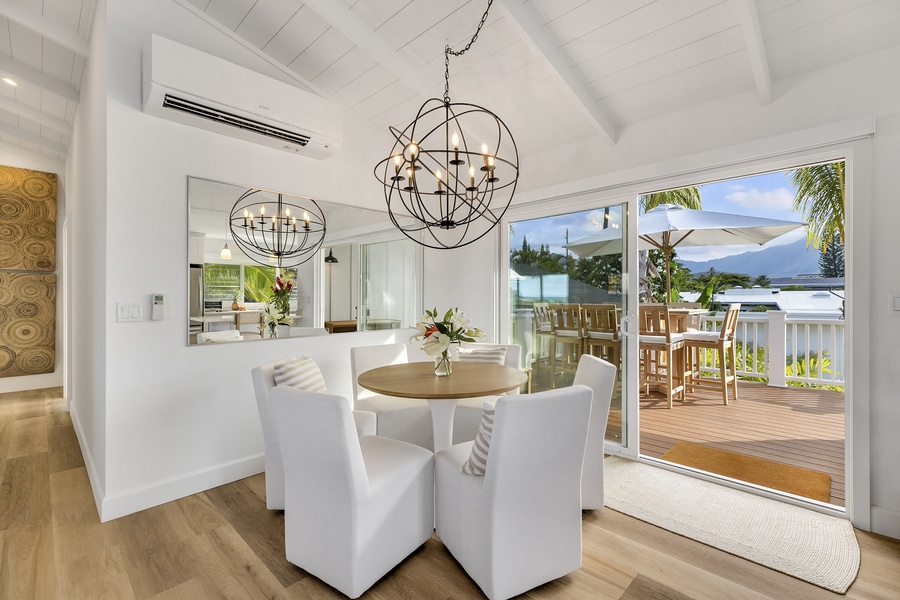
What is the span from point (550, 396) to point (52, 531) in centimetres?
261

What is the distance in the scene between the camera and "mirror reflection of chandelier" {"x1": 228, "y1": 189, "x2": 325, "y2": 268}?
2.82 m

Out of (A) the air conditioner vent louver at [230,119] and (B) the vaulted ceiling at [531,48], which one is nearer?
(B) the vaulted ceiling at [531,48]

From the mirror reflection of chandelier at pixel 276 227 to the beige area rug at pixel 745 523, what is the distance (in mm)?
2676

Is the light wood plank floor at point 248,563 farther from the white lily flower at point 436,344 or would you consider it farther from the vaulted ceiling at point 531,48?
the vaulted ceiling at point 531,48

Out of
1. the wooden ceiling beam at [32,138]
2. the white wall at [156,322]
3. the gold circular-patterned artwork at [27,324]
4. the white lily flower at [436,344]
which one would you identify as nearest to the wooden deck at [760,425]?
the white lily flower at [436,344]

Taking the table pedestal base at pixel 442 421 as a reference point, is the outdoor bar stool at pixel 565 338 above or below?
above

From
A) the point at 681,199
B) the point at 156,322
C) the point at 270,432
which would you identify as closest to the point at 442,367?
the point at 270,432

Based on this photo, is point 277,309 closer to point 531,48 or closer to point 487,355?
point 487,355

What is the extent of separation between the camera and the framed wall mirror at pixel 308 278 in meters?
2.62

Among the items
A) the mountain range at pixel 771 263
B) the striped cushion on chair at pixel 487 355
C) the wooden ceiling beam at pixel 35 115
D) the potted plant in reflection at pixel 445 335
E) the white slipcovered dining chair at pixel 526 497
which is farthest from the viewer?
the mountain range at pixel 771 263

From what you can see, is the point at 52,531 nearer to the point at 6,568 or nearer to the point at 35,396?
the point at 6,568

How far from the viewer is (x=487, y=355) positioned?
322 cm

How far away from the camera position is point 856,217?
7.02ft

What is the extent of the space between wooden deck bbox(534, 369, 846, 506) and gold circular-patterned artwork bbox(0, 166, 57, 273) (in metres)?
6.01
